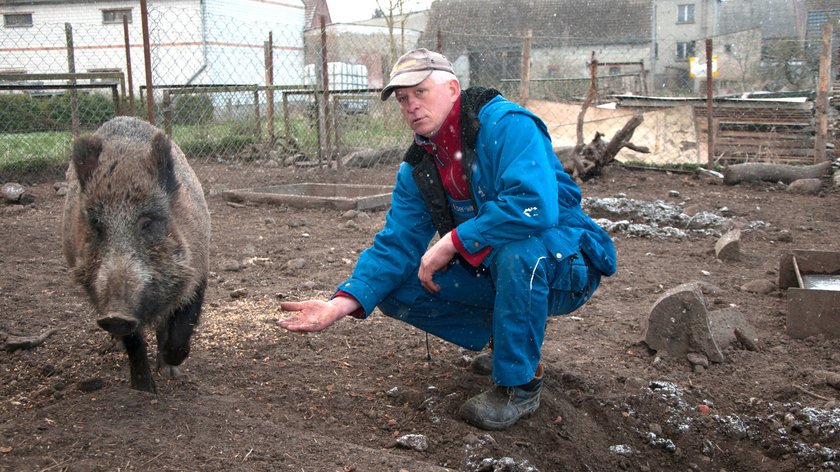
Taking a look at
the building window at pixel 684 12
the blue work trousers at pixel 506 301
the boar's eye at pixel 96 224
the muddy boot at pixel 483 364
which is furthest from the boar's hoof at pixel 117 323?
the building window at pixel 684 12

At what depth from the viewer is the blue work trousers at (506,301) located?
9.86ft

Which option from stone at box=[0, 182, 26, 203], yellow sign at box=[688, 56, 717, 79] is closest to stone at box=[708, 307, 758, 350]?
stone at box=[0, 182, 26, 203]

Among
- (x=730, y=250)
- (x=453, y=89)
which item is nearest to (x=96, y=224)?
(x=453, y=89)

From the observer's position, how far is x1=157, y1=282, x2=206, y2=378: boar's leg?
3.52 meters

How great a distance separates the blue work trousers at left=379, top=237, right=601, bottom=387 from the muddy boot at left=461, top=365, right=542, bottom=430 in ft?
0.36

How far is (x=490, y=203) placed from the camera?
2.89 m

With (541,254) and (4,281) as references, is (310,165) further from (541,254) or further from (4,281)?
(541,254)

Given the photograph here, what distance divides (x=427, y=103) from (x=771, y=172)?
8313 millimetres

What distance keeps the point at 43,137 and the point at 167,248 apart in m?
7.61

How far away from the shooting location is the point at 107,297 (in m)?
2.86

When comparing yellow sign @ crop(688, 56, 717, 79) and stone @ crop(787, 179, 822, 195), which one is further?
yellow sign @ crop(688, 56, 717, 79)

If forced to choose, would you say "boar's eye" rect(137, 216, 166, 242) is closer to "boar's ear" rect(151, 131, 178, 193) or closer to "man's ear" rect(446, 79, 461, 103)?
"boar's ear" rect(151, 131, 178, 193)

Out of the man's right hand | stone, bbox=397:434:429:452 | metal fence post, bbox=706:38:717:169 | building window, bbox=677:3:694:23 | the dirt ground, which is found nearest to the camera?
the dirt ground

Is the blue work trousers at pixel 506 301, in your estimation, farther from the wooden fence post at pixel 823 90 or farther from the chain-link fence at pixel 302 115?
the wooden fence post at pixel 823 90
